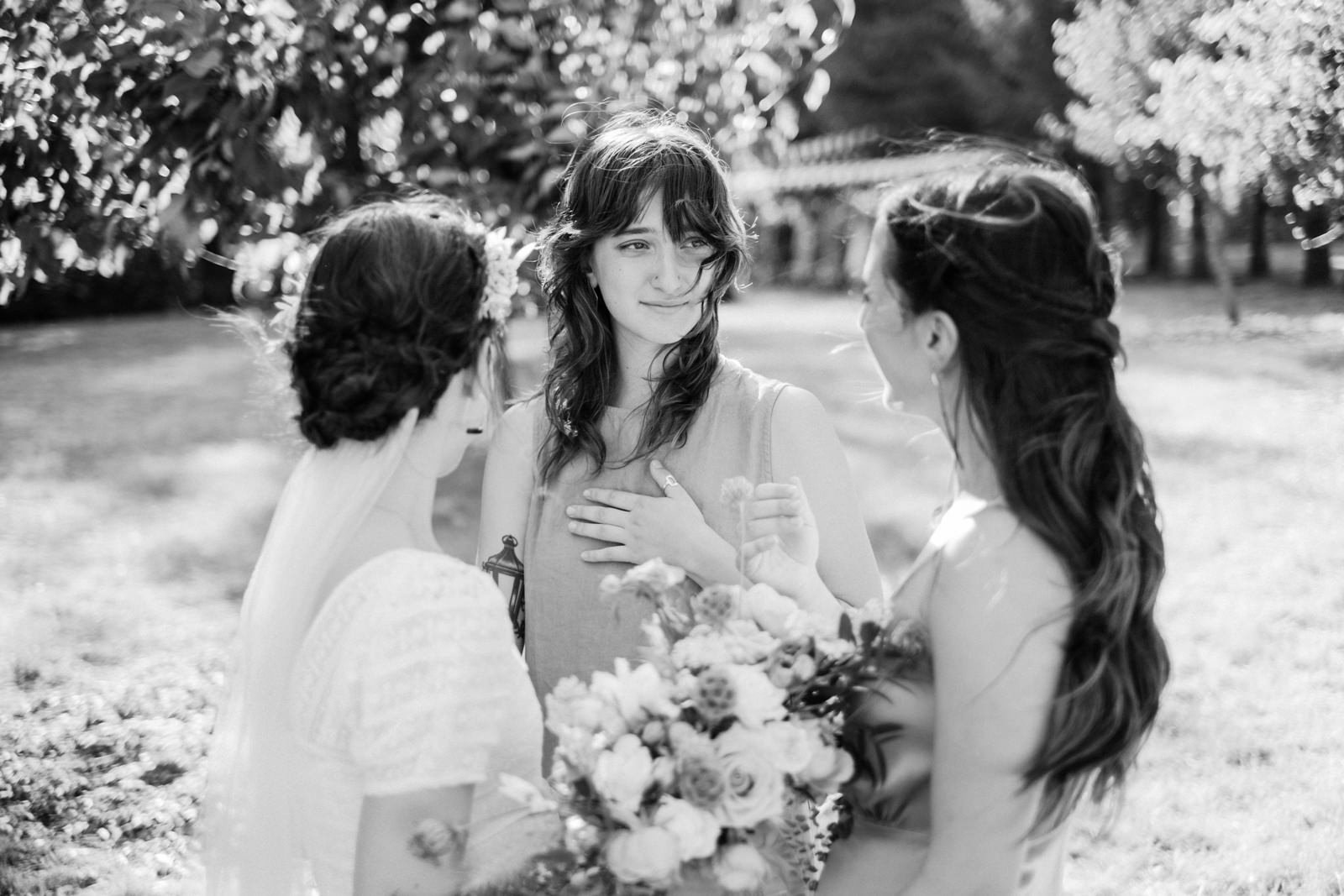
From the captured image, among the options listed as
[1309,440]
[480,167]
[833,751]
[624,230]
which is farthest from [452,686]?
[1309,440]

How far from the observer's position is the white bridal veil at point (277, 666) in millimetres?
1902

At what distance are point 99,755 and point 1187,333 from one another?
50.9ft

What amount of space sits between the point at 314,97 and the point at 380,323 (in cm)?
235

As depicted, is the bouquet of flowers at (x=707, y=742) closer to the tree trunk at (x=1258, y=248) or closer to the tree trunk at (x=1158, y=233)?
the tree trunk at (x=1258, y=248)

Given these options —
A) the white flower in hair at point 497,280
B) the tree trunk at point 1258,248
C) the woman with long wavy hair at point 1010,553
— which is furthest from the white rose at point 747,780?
the tree trunk at point 1258,248

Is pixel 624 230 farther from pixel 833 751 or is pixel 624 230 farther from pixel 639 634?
pixel 833 751

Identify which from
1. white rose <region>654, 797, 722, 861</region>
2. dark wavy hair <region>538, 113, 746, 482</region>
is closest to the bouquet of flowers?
white rose <region>654, 797, 722, 861</region>

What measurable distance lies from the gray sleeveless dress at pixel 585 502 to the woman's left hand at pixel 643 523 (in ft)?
0.14

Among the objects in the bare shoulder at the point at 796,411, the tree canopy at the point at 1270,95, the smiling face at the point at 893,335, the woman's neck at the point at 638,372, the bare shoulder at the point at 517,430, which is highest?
the tree canopy at the point at 1270,95

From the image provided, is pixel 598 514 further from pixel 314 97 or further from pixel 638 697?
pixel 314 97

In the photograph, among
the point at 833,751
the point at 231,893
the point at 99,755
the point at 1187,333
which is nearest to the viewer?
the point at 833,751

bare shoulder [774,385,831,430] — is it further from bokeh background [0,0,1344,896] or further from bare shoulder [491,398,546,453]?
bare shoulder [491,398,546,453]

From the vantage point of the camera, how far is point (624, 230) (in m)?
2.57

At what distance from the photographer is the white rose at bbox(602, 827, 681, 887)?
60.1 inches
